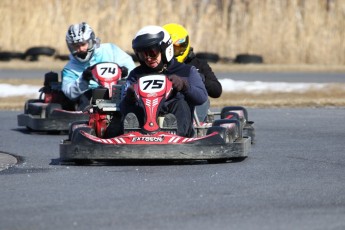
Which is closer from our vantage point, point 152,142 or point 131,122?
point 152,142

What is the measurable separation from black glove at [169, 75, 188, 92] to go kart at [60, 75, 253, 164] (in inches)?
1.6

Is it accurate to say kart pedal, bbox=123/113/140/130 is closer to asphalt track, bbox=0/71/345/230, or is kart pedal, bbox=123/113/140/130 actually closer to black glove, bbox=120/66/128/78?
asphalt track, bbox=0/71/345/230

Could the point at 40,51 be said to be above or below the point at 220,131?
above

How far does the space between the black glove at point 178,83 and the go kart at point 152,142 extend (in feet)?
0.13

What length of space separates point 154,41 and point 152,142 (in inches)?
Result: 39.8

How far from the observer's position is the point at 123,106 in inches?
370

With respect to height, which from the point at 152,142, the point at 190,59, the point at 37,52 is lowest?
the point at 152,142

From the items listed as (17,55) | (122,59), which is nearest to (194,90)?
(122,59)

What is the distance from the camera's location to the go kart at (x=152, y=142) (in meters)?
8.77

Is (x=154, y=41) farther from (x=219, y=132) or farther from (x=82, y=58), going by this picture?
(x=82, y=58)

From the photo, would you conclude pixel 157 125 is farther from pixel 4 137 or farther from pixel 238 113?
pixel 4 137

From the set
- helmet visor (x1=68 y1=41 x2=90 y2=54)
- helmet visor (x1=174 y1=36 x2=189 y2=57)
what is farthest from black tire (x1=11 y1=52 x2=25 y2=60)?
helmet visor (x1=174 y1=36 x2=189 y2=57)

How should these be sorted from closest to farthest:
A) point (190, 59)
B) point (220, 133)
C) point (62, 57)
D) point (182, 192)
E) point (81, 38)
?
point (182, 192)
point (220, 133)
point (190, 59)
point (81, 38)
point (62, 57)

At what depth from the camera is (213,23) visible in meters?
26.1
